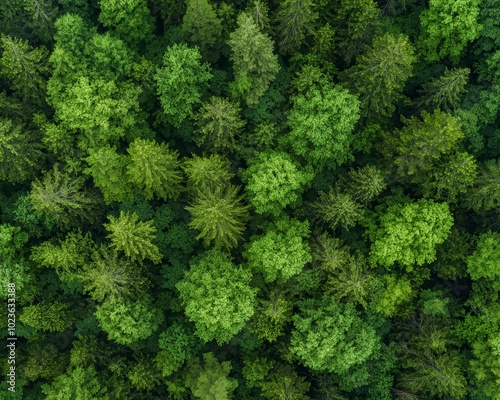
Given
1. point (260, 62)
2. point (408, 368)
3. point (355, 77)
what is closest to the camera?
point (260, 62)

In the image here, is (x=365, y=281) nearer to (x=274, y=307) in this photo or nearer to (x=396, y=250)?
(x=396, y=250)

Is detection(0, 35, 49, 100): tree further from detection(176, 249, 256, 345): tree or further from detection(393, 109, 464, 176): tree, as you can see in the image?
detection(393, 109, 464, 176): tree

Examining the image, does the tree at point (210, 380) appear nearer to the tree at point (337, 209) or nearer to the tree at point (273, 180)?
the tree at point (273, 180)

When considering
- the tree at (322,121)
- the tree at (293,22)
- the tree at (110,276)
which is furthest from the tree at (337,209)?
the tree at (110,276)

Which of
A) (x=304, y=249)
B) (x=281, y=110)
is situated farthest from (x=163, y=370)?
(x=281, y=110)

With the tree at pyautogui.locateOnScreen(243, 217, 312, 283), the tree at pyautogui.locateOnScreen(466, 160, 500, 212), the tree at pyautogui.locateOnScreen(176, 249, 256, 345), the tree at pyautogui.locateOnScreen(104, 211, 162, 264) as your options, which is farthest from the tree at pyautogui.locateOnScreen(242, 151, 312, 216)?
the tree at pyautogui.locateOnScreen(466, 160, 500, 212)

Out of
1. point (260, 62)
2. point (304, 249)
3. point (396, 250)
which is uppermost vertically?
point (260, 62)
